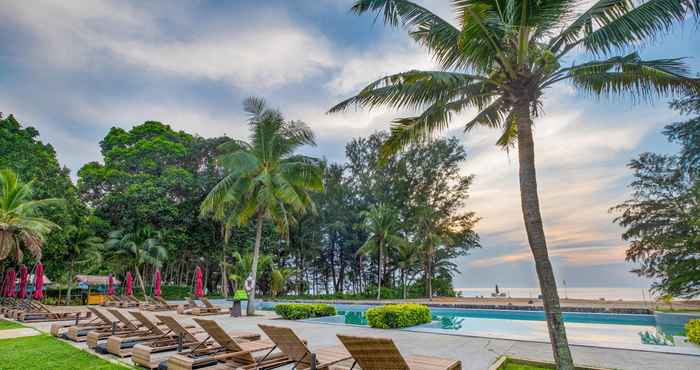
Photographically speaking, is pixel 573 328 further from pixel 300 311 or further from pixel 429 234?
pixel 429 234

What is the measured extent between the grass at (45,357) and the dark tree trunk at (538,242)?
20.9ft

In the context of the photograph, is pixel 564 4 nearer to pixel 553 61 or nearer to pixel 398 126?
pixel 553 61

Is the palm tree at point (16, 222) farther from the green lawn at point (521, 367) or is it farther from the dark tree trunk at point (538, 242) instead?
the dark tree trunk at point (538, 242)

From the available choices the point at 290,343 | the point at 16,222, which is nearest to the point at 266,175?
the point at 16,222

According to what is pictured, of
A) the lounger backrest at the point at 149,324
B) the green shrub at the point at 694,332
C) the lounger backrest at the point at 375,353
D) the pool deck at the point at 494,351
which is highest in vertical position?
the lounger backrest at the point at 375,353

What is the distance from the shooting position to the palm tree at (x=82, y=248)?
21172 millimetres

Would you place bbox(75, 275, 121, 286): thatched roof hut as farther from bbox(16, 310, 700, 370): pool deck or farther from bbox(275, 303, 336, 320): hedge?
bbox(16, 310, 700, 370): pool deck

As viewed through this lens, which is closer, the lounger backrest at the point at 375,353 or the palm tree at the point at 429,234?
→ the lounger backrest at the point at 375,353

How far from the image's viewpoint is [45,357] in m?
6.55

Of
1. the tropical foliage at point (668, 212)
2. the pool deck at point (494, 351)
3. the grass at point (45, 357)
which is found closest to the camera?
the pool deck at point (494, 351)

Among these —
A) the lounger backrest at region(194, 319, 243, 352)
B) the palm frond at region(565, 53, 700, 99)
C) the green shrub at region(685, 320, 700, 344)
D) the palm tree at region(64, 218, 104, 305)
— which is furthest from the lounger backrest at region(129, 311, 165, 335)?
the palm tree at region(64, 218, 104, 305)

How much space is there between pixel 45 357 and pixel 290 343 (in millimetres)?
5235

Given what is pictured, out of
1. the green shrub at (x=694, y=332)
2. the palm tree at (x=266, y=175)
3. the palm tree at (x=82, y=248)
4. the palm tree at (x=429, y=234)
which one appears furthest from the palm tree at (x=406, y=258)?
the palm tree at (x=82, y=248)

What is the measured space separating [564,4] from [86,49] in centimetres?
1461
